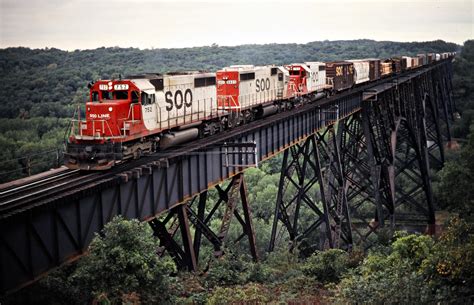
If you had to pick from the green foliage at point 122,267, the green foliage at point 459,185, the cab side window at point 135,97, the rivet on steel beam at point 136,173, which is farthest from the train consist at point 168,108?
the green foliage at point 459,185

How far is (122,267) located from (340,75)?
31559mm

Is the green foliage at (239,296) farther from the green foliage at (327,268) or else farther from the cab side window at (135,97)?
the cab side window at (135,97)

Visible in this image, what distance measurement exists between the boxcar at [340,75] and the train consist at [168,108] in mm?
5069

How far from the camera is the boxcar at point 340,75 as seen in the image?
1537 inches

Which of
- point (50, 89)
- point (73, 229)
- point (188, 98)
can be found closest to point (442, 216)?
point (188, 98)

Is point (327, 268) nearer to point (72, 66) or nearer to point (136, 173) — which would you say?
point (136, 173)

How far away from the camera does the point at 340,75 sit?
40.2 m

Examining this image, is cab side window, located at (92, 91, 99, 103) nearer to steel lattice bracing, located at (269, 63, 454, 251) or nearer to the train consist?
the train consist

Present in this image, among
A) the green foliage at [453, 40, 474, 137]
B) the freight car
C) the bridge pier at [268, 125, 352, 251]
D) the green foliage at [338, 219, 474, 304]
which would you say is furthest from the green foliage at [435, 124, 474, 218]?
the green foliage at [453, 40, 474, 137]

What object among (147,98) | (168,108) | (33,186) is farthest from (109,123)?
(33,186)

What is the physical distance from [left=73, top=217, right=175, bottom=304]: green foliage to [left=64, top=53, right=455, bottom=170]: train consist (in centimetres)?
481

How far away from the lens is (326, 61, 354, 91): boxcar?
39.0m

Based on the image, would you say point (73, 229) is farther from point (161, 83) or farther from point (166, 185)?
point (161, 83)

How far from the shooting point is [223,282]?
17.4 meters
